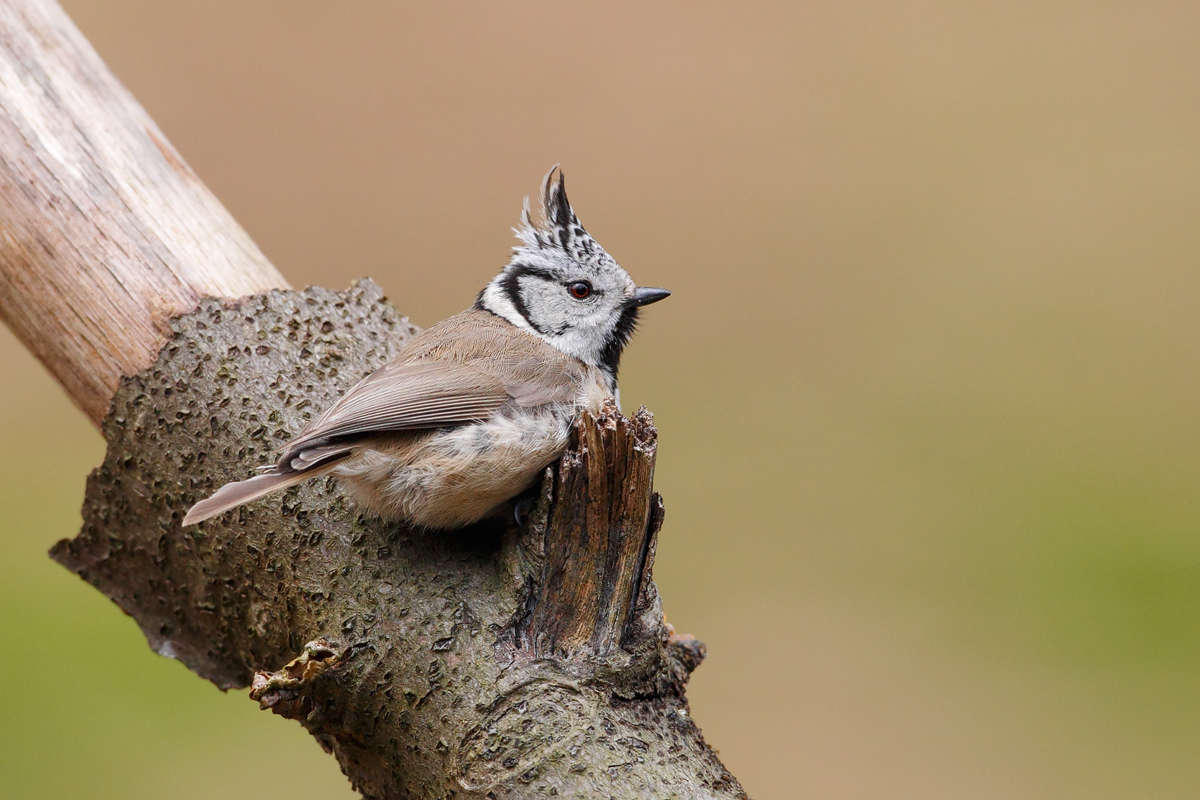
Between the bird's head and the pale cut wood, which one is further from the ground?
the pale cut wood

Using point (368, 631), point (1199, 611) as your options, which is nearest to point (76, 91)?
point (368, 631)

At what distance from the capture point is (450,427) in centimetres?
258

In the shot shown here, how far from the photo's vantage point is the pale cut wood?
296cm

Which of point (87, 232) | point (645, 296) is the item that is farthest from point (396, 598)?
point (87, 232)

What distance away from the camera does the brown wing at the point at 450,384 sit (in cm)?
245

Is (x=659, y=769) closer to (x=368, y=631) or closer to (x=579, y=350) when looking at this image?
(x=368, y=631)

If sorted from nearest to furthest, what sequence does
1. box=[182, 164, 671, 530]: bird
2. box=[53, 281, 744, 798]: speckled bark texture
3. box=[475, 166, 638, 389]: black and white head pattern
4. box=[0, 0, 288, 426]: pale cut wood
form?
box=[53, 281, 744, 798]: speckled bark texture, box=[182, 164, 671, 530]: bird, box=[0, 0, 288, 426]: pale cut wood, box=[475, 166, 638, 389]: black and white head pattern

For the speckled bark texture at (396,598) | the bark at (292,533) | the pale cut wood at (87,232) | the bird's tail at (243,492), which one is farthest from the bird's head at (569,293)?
the bird's tail at (243,492)

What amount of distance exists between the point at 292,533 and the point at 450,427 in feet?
1.49

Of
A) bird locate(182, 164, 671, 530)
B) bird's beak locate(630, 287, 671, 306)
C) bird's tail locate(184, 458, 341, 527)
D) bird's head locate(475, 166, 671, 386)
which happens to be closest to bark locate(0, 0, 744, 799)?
bird locate(182, 164, 671, 530)

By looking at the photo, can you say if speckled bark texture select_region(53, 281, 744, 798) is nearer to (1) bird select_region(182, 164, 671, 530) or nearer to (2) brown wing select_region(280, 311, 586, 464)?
(1) bird select_region(182, 164, 671, 530)

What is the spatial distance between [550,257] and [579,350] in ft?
1.02

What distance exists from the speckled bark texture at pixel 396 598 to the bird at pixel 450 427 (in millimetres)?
106

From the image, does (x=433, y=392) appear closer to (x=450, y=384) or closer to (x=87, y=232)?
(x=450, y=384)
